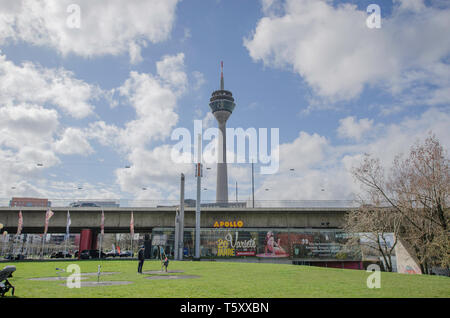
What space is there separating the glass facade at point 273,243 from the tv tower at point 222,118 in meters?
94.3

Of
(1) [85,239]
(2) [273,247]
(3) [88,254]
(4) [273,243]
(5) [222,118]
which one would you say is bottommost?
(3) [88,254]

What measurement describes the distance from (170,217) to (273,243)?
1660 centimetres

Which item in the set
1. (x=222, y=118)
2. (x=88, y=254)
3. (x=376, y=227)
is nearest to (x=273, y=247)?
(x=376, y=227)

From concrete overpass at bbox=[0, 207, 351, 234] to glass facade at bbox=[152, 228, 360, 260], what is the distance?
5.05ft

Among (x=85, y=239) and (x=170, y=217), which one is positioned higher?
(x=170, y=217)

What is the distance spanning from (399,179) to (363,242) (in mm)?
11059

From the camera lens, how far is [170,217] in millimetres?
51094

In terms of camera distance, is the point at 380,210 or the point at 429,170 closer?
the point at 429,170

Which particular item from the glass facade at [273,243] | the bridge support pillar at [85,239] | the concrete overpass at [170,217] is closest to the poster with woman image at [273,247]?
the glass facade at [273,243]

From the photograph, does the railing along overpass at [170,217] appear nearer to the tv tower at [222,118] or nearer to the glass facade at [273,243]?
the glass facade at [273,243]

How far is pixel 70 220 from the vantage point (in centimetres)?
4894

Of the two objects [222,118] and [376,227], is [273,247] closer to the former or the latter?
[376,227]
